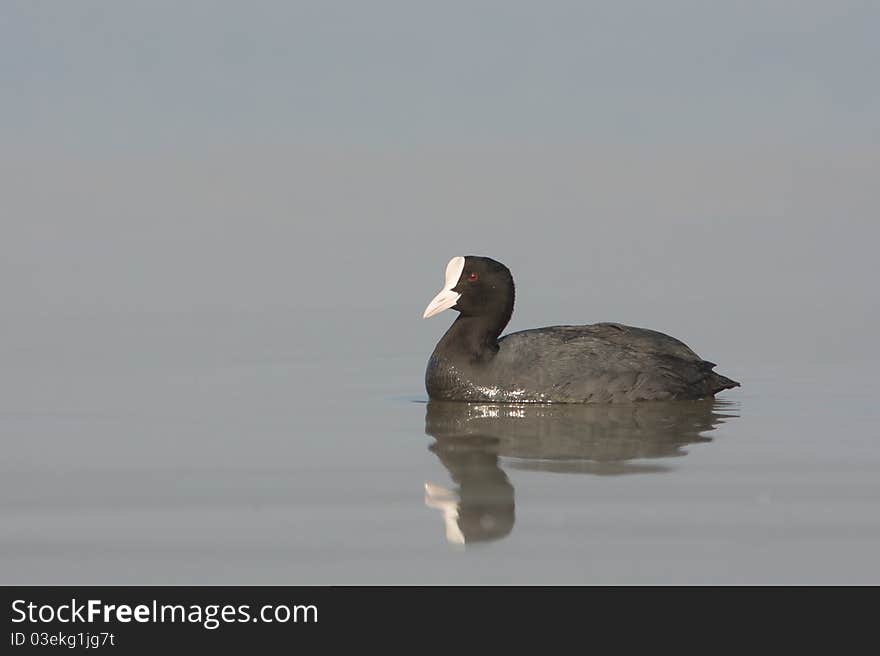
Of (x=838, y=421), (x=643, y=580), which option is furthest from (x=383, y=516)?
(x=838, y=421)

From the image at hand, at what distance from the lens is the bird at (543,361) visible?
14.3 meters

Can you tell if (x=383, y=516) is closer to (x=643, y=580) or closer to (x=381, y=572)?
(x=381, y=572)

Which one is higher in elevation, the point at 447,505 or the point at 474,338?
the point at 474,338

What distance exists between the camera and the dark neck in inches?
581

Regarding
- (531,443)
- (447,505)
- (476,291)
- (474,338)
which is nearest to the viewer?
(447,505)

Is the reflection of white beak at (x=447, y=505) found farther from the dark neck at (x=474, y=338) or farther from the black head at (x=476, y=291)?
the black head at (x=476, y=291)

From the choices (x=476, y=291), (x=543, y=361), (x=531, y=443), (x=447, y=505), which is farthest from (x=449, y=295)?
(x=447, y=505)

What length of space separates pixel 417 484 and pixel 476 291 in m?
5.21

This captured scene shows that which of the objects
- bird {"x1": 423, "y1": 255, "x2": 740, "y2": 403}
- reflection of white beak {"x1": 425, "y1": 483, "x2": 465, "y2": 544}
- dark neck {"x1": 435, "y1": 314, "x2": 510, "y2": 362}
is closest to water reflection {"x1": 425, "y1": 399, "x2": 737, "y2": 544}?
reflection of white beak {"x1": 425, "y1": 483, "x2": 465, "y2": 544}

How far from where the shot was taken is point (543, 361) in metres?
14.4

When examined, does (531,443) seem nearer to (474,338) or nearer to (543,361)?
(543,361)

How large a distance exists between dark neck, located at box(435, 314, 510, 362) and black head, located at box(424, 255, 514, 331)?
0.04m

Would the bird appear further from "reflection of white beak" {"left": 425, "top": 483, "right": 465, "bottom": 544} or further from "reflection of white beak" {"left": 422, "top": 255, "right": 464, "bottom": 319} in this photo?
"reflection of white beak" {"left": 425, "top": 483, "right": 465, "bottom": 544}

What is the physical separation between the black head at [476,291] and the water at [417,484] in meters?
0.93
